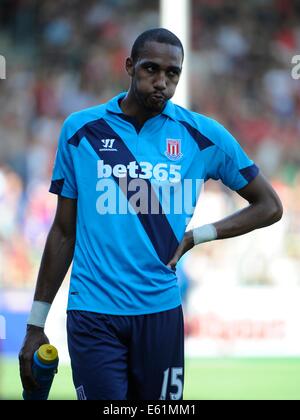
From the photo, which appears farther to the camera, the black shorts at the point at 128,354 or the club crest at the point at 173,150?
the club crest at the point at 173,150

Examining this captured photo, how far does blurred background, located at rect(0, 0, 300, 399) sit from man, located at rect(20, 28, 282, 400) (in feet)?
17.0

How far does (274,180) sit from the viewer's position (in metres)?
15.0

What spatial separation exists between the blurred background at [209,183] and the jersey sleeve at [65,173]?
523 cm

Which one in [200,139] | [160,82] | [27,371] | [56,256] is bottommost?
[27,371]

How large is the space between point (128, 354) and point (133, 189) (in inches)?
30.1

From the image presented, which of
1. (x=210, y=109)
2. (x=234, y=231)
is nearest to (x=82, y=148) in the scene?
(x=234, y=231)

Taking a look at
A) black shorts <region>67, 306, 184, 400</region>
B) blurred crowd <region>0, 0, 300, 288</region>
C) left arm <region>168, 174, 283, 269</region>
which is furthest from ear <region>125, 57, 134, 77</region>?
blurred crowd <region>0, 0, 300, 288</region>

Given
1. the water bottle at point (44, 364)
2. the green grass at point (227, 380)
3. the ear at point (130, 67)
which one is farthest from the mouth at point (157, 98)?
the green grass at point (227, 380)

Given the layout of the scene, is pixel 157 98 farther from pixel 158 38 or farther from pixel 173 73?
pixel 158 38

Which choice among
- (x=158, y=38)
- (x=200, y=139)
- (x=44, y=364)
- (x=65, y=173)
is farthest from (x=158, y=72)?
(x=44, y=364)

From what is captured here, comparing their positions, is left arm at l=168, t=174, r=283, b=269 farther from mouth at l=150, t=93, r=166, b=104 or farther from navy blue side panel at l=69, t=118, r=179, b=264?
mouth at l=150, t=93, r=166, b=104

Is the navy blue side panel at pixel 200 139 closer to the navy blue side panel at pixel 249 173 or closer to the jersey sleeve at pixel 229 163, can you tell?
the jersey sleeve at pixel 229 163

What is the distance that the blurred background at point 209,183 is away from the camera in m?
13.1

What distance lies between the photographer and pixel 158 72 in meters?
4.84
